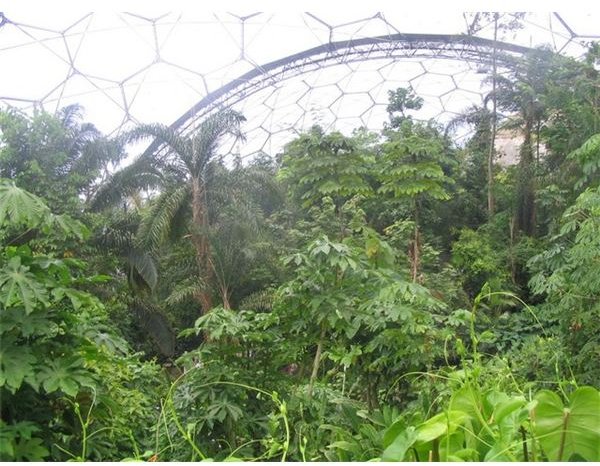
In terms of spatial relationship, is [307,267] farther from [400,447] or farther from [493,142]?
[400,447]

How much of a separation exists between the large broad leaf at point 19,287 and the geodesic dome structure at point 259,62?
115cm

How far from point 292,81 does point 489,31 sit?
44.3 inches

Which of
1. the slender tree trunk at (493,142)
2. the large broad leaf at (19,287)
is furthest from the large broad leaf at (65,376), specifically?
the slender tree trunk at (493,142)

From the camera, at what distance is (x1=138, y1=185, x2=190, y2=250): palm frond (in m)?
2.88

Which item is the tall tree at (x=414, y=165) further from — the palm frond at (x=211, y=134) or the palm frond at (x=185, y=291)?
the palm frond at (x=185, y=291)

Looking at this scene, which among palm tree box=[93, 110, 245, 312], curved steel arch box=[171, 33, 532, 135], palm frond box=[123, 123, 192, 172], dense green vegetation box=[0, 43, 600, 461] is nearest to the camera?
dense green vegetation box=[0, 43, 600, 461]

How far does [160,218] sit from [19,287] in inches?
38.9

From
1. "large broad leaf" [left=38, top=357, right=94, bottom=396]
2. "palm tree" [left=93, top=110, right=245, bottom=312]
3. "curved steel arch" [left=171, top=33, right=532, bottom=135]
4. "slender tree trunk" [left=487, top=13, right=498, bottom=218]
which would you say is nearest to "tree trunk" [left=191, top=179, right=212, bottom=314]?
"palm tree" [left=93, top=110, right=245, bottom=312]

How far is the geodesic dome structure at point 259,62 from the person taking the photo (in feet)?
9.98

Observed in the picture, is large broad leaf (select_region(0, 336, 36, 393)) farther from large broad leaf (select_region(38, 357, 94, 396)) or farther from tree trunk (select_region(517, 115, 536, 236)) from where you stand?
tree trunk (select_region(517, 115, 536, 236))

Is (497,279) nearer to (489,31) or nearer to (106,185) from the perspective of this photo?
(489,31)

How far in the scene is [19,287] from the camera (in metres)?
2.00

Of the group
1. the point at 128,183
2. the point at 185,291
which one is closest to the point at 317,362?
the point at 185,291

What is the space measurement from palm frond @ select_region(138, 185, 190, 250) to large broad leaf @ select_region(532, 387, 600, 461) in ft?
7.04
